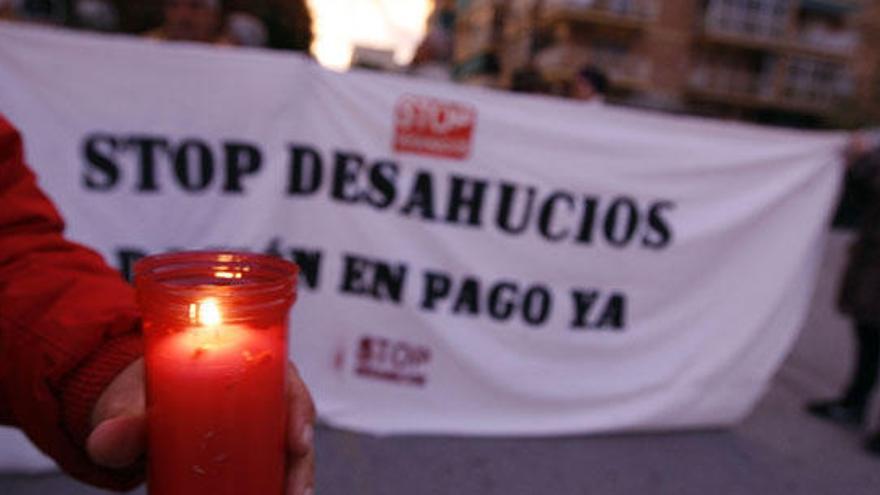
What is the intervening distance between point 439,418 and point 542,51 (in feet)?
100

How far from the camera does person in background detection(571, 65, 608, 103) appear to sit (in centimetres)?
527

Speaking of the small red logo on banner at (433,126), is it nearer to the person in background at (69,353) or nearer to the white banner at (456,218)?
the white banner at (456,218)

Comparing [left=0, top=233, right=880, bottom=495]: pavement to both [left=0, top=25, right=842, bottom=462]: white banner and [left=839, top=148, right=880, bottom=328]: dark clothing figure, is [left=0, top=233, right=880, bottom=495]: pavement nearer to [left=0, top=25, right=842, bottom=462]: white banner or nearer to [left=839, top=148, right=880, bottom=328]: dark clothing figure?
[left=0, top=25, right=842, bottom=462]: white banner

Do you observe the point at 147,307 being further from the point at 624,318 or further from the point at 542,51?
the point at 542,51

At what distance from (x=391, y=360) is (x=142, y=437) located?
8.24 feet

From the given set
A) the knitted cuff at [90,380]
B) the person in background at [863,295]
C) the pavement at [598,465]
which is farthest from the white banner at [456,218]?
the knitted cuff at [90,380]

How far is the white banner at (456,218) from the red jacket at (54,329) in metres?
1.92

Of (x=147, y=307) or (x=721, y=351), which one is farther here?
(x=721, y=351)

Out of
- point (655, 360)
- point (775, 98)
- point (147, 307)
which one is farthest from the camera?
point (775, 98)

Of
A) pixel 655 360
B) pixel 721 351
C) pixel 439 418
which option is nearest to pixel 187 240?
pixel 439 418

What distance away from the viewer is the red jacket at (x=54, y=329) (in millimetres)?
959

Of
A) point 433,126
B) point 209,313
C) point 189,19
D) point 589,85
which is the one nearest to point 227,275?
point 209,313

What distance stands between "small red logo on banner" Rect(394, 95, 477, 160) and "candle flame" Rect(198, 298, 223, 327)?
254cm

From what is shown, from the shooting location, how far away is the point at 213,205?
3.05m
